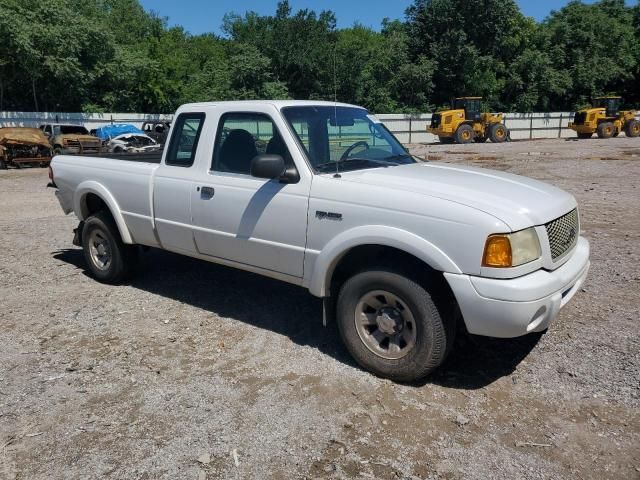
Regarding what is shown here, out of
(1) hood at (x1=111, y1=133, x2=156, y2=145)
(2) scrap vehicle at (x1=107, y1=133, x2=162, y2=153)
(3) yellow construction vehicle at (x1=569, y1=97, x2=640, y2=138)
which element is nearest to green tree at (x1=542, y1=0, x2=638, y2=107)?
(3) yellow construction vehicle at (x1=569, y1=97, x2=640, y2=138)

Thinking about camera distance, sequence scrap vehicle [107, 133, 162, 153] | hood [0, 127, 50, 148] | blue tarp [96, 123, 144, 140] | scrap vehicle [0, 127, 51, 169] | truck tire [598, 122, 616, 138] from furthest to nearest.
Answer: truck tire [598, 122, 616, 138] < blue tarp [96, 123, 144, 140] < scrap vehicle [107, 133, 162, 153] < hood [0, 127, 50, 148] < scrap vehicle [0, 127, 51, 169]

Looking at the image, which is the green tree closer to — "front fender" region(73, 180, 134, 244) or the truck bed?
the truck bed

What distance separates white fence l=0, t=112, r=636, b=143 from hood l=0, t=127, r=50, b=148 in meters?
10.4

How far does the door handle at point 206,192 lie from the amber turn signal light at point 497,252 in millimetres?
2395

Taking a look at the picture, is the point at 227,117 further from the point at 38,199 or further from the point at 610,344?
the point at 38,199

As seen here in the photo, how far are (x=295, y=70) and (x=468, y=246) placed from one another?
49545 mm

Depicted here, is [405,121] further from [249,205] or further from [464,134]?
[249,205]

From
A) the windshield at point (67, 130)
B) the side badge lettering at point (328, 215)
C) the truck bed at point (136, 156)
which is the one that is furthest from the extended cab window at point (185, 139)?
the windshield at point (67, 130)

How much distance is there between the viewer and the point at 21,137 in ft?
69.8

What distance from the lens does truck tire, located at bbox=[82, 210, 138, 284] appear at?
5.80m

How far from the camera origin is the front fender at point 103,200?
5.55 metres

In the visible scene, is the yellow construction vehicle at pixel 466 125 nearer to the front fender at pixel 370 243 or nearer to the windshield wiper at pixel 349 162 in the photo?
the windshield wiper at pixel 349 162

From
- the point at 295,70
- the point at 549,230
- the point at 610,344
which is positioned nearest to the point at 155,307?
the point at 549,230

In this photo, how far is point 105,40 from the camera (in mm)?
37312
